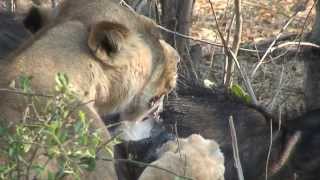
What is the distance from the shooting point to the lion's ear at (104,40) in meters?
3.17

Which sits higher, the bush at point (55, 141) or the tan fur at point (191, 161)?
the bush at point (55, 141)

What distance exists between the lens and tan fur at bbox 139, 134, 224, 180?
3.40m

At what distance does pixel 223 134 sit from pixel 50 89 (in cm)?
123

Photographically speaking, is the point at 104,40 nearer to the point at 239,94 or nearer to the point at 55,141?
the point at 55,141

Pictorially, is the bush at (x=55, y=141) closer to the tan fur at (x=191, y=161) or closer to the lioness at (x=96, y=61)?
the lioness at (x=96, y=61)

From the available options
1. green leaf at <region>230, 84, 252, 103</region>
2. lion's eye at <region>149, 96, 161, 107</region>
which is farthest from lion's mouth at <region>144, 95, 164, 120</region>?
green leaf at <region>230, 84, 252, 103</region>

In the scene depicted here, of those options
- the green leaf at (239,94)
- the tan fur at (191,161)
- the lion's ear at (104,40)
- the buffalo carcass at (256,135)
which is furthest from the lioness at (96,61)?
the green leaf at (239,94)

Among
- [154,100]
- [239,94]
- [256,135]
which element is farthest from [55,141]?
[239,94]

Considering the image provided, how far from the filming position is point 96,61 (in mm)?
3203

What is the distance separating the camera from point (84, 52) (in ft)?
10.5

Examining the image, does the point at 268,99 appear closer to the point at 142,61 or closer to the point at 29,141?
the point at 142,61

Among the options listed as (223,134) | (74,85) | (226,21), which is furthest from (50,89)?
(226,21)

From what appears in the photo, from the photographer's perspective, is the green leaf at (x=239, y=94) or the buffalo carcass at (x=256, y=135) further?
the green leaf at (x=239, y=94)

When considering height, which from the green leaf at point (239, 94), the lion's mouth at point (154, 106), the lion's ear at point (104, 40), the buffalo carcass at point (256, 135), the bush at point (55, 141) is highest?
the lion's ear at point (104, 40)
